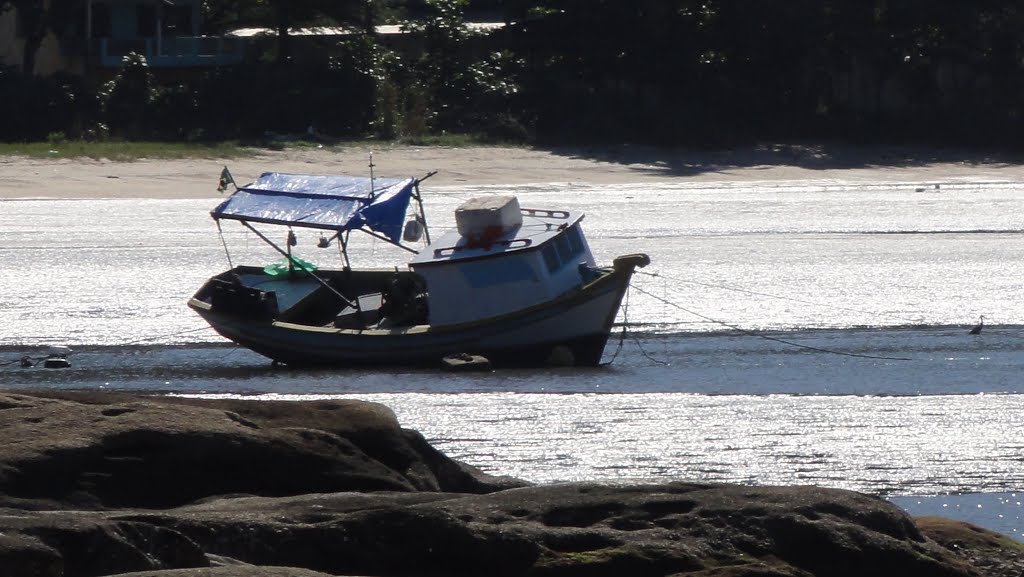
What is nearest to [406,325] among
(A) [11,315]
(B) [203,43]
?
(A) [11,315]

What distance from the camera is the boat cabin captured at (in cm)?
1717

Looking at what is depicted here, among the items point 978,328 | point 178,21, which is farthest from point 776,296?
point 178,21

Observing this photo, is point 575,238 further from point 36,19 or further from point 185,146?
point 36,19

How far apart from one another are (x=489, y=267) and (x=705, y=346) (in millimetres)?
2911

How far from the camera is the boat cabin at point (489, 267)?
17172 mm

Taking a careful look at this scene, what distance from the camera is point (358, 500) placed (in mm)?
7285

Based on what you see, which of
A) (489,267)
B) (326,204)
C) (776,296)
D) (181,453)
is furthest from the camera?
(776,296)

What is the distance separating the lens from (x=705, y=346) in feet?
59.1

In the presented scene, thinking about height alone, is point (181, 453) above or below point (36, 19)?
below

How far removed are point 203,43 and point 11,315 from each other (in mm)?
22593

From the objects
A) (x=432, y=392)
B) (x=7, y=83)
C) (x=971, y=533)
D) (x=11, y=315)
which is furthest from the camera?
(x=7, y=83)

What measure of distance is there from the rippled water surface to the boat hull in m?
Result: 0.29

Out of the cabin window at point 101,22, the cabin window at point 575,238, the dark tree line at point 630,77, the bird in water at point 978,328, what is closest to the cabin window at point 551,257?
the cabin window at point 575,238

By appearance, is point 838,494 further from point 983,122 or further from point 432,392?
point 983,122
